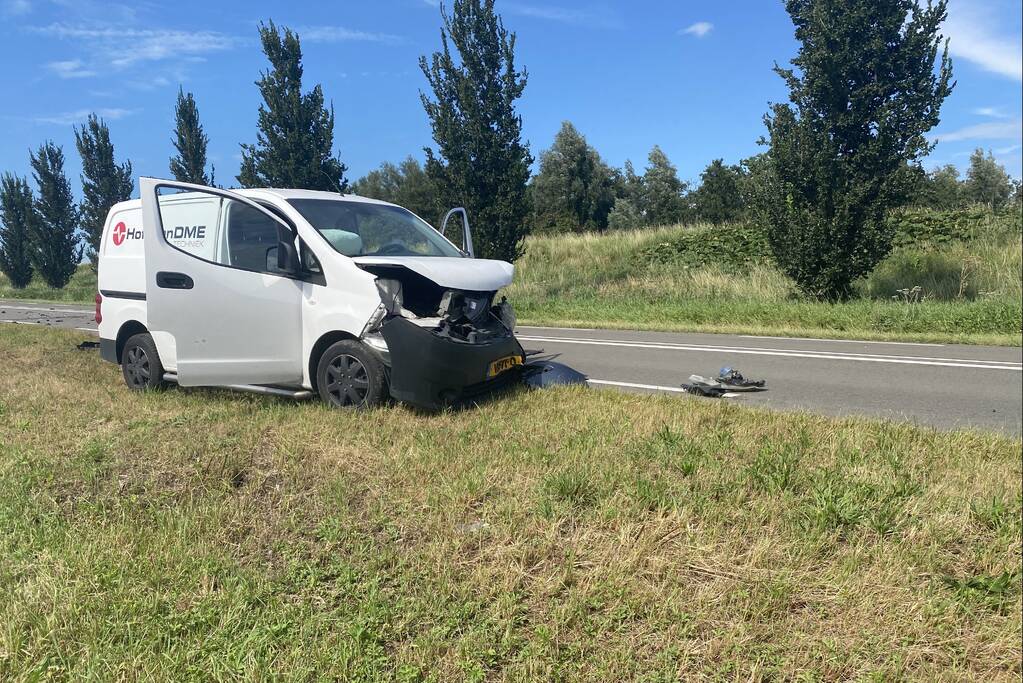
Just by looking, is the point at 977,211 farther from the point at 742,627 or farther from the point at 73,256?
the point at 73,256

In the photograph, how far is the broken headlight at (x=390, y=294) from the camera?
5.22 m

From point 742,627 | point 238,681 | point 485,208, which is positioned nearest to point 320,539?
point 238,681

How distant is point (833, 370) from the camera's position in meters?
8.67

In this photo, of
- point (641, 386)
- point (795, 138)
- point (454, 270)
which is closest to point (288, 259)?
point (454, 270)

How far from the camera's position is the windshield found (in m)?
5.70

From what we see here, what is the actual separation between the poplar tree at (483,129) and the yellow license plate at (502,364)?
1300 centimetres

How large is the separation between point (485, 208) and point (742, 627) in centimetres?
1701

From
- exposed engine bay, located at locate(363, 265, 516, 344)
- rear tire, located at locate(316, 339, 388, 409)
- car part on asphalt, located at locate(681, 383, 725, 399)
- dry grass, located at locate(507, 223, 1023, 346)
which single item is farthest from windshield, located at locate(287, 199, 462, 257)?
dry grass, located at locate(507, 223, 1023, 346)

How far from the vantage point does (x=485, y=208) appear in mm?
19016

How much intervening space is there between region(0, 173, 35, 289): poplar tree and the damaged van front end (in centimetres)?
4385

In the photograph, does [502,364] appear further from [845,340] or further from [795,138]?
[795,138]

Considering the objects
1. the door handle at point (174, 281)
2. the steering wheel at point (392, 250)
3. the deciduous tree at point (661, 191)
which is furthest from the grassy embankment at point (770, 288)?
the deciduous tree at point (661, 191)

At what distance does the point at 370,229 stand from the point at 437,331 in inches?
58.0

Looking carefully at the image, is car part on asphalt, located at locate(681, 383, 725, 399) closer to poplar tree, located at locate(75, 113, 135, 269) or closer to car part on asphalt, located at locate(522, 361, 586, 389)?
car part on asphalt, located at locate(522, 361, 586, 389)
